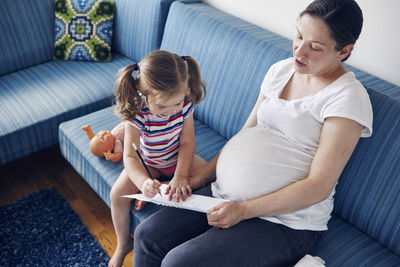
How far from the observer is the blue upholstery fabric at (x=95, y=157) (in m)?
1.54

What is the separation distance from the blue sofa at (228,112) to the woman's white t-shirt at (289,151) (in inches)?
5.4

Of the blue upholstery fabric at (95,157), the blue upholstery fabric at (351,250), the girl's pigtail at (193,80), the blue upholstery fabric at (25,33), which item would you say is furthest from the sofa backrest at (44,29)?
the blue upholstery fabric at (351,250)

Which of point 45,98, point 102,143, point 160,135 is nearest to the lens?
point 160,135

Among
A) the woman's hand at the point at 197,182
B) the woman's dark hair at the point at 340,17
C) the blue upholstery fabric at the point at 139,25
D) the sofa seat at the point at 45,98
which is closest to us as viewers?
the woman's dark hair at the point at 340,17

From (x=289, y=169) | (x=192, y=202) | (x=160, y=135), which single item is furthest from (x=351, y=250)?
(x=160, y=135)

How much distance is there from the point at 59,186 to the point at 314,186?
1.44 m

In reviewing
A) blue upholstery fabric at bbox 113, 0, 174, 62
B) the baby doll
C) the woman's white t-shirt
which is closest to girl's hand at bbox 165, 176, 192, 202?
the woman's white t-shirt

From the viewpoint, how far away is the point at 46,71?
7.16ft

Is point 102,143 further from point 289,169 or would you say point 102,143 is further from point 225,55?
point 289,169

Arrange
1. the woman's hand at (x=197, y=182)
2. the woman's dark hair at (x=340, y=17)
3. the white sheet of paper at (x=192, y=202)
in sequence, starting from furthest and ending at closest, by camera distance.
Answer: the woman's hand at (x=197, y=182)
the white sheet of paper at (x=192, y=202)
the woman's dark hair at (x=340, y=17)

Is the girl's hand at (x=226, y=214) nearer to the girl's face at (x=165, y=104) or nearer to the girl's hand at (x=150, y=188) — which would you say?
the girl's hand at (x=150, y=188)

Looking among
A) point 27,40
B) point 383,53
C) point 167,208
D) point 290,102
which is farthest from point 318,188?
point 27,40

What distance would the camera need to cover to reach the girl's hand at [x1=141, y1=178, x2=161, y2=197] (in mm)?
1230

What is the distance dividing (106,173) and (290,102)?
2.63 feet
